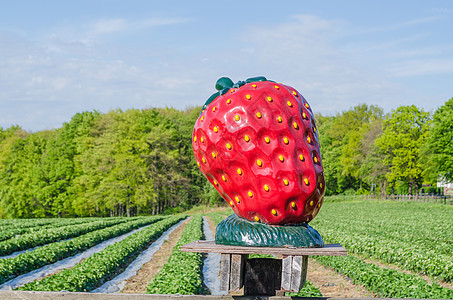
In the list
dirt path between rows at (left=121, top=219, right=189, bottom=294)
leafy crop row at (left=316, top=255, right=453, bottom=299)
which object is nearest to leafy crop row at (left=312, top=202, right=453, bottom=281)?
leafy crop row at (left=316, top=255, right=453, bottom=299)

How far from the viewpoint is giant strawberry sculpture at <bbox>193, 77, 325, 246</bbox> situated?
128 inches

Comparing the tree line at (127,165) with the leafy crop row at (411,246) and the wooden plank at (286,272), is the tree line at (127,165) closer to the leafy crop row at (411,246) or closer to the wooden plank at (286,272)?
the leafy crop row at (411,246)

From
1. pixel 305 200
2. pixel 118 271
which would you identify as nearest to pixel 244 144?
pixel 305 200

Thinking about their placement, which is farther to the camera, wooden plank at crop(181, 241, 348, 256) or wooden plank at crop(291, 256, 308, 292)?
wooden plank at crop(291, 256, 308, 292)

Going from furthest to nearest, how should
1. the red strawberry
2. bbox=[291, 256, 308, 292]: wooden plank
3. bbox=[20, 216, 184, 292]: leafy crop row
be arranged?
bbox=[20, 216, 184, 292]: leafy crop row < the red strawberry < bbox=[291, 256, 308, 292]: wooden plank

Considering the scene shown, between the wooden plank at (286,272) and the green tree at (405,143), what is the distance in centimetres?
4576

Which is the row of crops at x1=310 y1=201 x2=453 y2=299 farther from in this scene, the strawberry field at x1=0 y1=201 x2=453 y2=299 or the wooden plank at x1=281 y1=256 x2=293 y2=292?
the wooden plank at x1=281 y1=256 x2=293 y2=292

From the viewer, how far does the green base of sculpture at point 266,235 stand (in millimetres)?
3193

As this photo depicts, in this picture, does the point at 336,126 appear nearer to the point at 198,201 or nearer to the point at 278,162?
the point at 198,201

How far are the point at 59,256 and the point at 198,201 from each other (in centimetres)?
4284

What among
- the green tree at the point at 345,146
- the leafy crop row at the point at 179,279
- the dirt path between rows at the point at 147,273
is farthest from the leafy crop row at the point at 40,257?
the green tree at the point at 345,146

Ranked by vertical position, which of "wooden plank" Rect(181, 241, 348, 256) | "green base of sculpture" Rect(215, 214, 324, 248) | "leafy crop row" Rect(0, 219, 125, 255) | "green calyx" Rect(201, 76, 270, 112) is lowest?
"leafy crop row" Rect(0, 219, 125, 255)

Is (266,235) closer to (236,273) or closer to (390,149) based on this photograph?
(236,273)

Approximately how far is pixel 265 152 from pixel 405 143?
47352 mm
